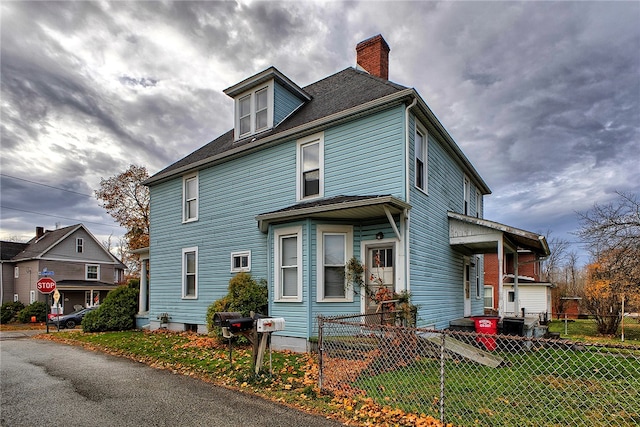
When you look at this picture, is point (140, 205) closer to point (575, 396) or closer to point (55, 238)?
point (55, 238)

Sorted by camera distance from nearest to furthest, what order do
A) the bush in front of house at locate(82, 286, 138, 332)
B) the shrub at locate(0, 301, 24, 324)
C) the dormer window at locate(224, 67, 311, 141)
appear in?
the dormer window at locate(224, 67, 311, 141)
the bush in front of house at locate(82, 286, 138, 332)
the shrub at locate(0, 301, 24, 324)

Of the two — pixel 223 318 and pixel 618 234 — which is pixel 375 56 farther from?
pixel 618 234

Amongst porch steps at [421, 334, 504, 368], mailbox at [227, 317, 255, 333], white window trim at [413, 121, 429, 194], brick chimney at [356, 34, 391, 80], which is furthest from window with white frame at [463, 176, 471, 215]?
mailbox at [227, 317, 255, 333]

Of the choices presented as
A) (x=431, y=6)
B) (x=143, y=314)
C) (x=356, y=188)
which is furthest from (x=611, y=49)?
(x=143, y=314)

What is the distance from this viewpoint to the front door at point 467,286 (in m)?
13.4

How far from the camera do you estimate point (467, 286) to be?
547 inches

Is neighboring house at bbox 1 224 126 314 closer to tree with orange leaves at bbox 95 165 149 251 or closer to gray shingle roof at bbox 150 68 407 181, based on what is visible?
tree with orange leaves at bbox 95 165 149 251

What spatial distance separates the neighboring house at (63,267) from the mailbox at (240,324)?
99.8 ft

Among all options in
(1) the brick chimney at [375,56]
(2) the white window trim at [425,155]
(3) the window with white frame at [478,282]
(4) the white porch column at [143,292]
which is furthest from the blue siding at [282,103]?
(3) the window with white frame at [478,282]

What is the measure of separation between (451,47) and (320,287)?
27.9ft

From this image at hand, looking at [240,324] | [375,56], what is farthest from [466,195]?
[240,324]

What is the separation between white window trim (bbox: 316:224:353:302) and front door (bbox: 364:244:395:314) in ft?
1.56

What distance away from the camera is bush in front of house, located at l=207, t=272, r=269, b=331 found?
1026cm

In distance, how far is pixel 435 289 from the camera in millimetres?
10352
